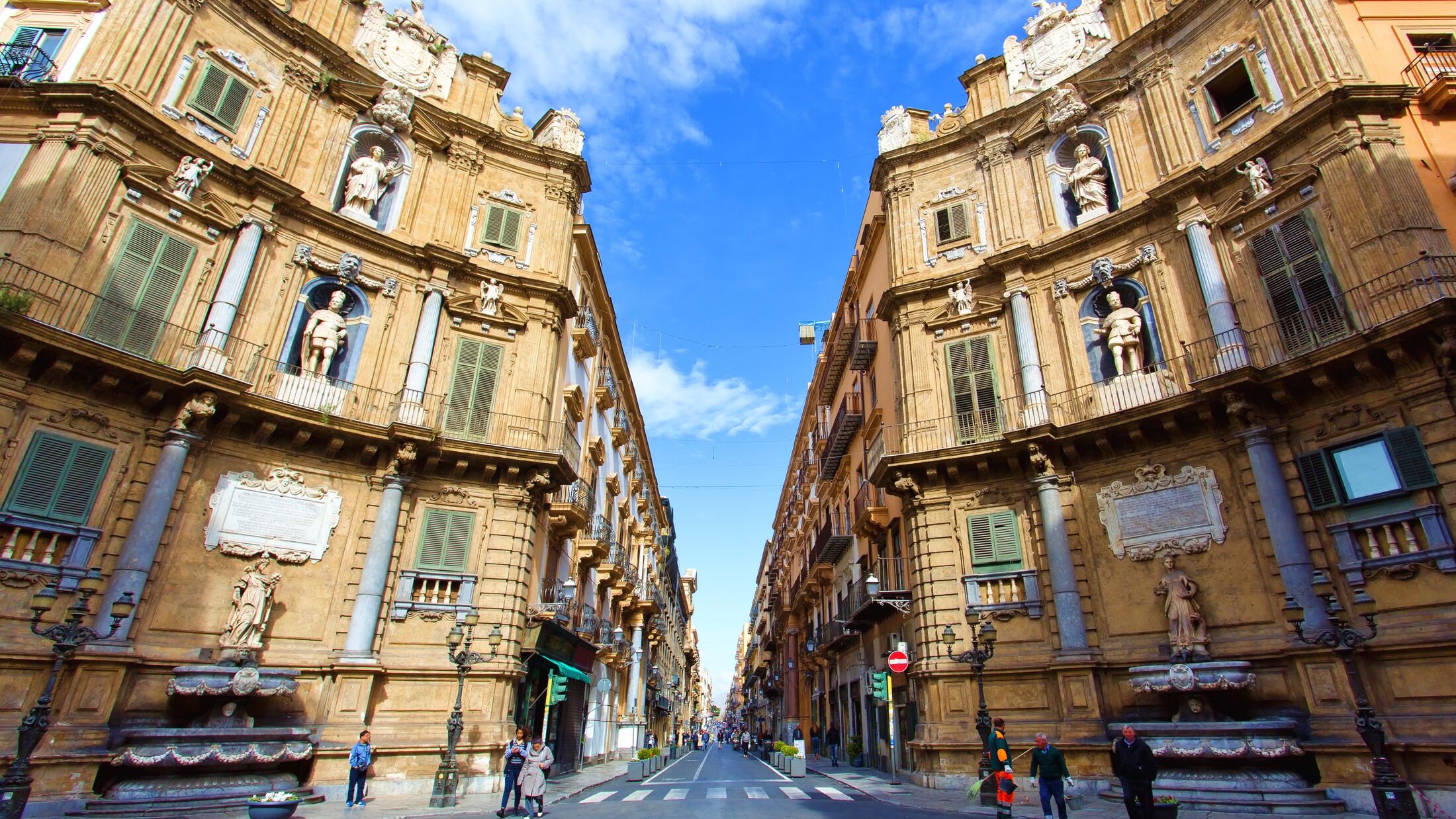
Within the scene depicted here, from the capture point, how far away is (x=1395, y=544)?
1220 cm

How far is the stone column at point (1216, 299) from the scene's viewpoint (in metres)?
14.7

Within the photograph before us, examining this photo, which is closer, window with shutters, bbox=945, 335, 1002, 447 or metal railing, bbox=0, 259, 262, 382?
metal railing, bbox=0, 259, 262, 382

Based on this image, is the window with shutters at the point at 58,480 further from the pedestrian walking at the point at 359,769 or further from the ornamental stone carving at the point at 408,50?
the ornamental stone carving at the point at 408,50

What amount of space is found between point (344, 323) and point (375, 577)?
262 inches

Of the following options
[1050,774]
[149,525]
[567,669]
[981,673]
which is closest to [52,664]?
[149,525]

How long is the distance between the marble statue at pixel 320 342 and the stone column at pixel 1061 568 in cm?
1785

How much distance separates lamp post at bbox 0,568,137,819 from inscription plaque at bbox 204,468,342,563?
238 centimetres

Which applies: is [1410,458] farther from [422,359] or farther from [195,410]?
[195,410]

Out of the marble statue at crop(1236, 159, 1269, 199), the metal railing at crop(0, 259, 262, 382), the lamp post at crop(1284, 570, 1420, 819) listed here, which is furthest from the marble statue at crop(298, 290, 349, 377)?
the marble statue at crop(1236, 159, 1269, 199)

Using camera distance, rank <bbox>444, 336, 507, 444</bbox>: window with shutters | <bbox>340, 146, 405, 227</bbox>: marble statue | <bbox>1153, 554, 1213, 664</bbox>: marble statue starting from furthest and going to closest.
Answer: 1. <bbox>340, 146, 405, 227</bbox>: marble statue
2. <bbox>444, 336, 507, 444</bbox>: window with shutters
3. <bbox>1153, 554, 1213, 664</bbox>: marble statue

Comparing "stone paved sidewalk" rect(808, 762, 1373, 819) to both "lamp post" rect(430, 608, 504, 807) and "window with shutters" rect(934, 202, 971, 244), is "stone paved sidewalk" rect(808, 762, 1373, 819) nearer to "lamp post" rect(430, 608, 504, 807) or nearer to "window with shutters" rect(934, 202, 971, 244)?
"lamp post" rect(430, 608, 504, 807)

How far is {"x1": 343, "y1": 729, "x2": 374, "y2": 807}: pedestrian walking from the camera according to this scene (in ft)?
42.3

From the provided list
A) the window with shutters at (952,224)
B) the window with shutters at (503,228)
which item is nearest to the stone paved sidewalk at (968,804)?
the window with shutters at (952,224)

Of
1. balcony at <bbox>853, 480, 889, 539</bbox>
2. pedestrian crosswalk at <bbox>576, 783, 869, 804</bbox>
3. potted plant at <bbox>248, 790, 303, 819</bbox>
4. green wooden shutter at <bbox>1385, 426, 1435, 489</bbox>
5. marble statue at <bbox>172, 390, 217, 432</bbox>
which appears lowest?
pedestrian crosswalk at <bbox>576, 783, 869, 804</bbox>
